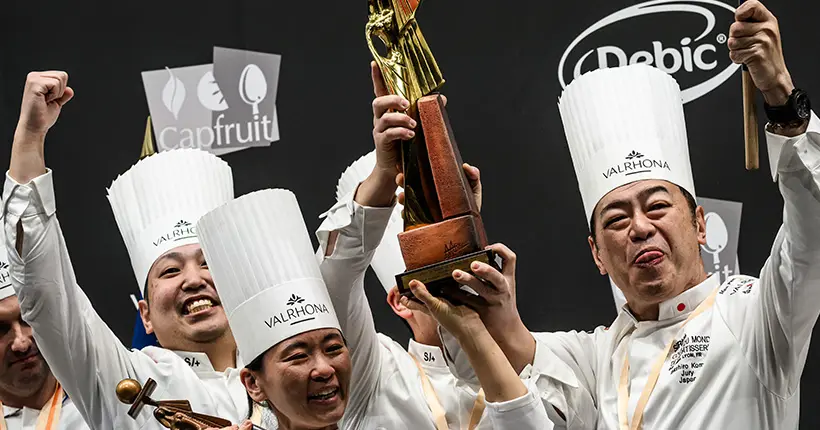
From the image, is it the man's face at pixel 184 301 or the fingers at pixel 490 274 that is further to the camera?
the man's face at pixel 184 301

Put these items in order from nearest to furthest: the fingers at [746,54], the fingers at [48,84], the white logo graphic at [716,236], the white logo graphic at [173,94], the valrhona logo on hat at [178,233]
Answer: the fingers at [746,54] → the fingers at [48,84] → the valrhona logo on hat at [178,233] → the white logo graphic at [716,236] → the white logo graphic at [173,94]

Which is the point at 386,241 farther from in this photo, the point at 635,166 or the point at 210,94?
the point at 210,94

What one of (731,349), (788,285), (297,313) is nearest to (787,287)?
(788,285)

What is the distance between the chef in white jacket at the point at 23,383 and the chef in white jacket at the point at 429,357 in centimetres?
78

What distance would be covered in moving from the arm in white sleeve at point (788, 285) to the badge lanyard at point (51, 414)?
1506mm

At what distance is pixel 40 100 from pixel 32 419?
0.92 metres

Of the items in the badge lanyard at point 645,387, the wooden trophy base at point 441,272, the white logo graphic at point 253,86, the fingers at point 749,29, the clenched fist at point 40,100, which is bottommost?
the badge lanyard at point 645,387

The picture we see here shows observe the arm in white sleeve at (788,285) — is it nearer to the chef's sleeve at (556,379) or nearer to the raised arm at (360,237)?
the chef's sleeve at (556,379)

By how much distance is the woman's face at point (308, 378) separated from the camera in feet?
7.57

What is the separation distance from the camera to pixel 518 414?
2.17 m

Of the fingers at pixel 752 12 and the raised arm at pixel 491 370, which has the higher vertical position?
the fingers at pixel 752 12

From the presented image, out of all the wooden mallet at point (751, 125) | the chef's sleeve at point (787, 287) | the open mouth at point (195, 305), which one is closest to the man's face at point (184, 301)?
the open mouth at point (195, 305)

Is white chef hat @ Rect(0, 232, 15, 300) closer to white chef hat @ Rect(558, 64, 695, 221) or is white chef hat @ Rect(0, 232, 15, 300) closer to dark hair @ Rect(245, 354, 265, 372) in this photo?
dark hair @ Rect(245, 354, 265, 372)

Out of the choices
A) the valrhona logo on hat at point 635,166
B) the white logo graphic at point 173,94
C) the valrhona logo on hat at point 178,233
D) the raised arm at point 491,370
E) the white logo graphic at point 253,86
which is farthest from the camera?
the white logo graphic at point 173,94
